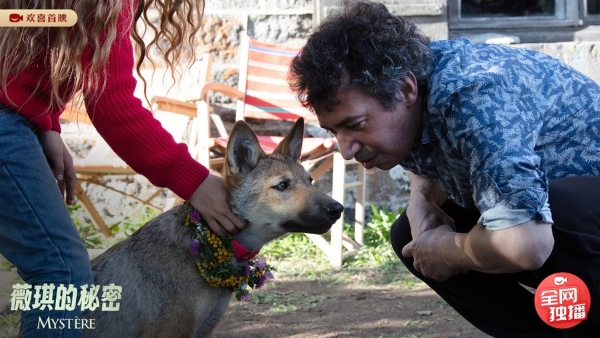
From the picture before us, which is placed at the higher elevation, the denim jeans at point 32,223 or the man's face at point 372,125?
the man's face at point 372,125

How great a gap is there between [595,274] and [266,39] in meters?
4.31

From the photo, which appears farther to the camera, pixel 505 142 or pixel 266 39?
pixel 266 39

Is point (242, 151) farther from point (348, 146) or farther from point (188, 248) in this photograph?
point (348, 146)

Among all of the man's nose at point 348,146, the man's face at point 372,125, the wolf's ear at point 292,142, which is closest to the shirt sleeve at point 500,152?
the man's face at point 372,125

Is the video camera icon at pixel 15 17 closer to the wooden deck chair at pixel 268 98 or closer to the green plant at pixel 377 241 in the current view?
the wooden deck chair at pixel 268 98

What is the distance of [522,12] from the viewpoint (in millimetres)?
6520

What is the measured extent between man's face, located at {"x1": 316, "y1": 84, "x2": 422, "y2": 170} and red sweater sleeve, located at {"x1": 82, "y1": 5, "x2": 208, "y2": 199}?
58 cm

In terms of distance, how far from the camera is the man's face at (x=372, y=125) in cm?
245

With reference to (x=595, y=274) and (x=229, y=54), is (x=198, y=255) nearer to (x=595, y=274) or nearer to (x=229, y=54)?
(x=595, y=274)

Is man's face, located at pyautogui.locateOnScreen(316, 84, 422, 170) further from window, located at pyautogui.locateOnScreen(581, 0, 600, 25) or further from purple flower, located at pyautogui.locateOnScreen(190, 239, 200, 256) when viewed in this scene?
window, located at pyautogui.locateOnScreen(581, 0, 600, 25)

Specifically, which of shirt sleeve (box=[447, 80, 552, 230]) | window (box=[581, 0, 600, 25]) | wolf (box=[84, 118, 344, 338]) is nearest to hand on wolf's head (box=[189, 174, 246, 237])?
wolf (box=[84, 118, 344, 338])

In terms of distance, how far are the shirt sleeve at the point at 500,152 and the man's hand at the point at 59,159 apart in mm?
1466

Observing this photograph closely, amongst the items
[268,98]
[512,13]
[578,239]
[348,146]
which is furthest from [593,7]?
[348,146]

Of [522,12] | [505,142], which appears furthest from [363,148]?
[522,12]
